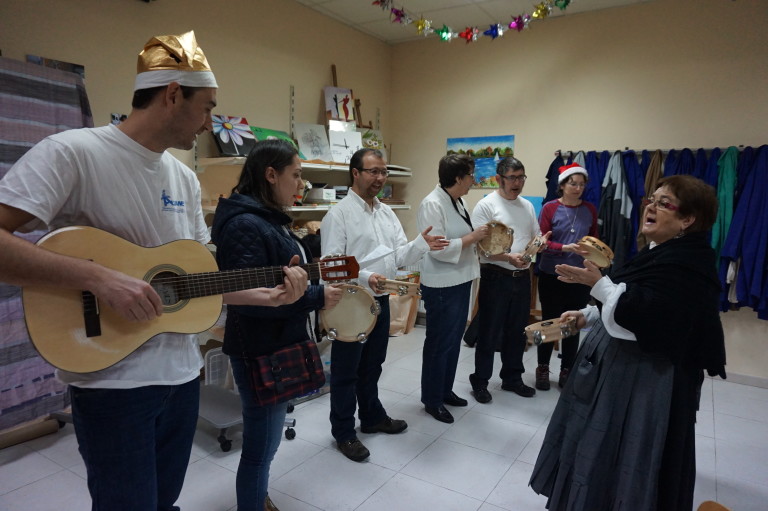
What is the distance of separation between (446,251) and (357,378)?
91 centimetres

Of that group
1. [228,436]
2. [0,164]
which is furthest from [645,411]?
[0,164]

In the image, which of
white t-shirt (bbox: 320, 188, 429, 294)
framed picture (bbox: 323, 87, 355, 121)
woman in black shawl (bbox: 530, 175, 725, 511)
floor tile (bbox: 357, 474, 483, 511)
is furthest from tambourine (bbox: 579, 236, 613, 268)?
framed picture (bbox: 323, 87, 355, 121)

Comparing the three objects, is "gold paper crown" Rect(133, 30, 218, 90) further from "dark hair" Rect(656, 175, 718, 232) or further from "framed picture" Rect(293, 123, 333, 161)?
"framed picture" Rect(293, 123, 333, 161)

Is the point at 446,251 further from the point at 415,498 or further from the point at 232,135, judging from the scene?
the point at 232,135

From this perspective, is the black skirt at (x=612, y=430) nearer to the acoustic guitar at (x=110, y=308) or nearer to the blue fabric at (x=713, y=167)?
the acoustic guitar at (x=110, y=308)

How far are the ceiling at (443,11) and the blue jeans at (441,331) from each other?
2.89 metres

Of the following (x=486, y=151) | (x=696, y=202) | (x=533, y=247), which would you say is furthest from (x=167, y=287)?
→ (x=486, y=151)

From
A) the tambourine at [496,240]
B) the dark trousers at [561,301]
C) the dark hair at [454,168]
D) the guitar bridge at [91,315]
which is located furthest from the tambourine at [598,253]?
the guitar bridge at [91,315]

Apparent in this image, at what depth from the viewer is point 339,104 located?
471 centimetres

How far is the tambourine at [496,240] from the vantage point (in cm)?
292

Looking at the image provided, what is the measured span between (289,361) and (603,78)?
4.16m

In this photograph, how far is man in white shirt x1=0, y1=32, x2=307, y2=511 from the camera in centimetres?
99

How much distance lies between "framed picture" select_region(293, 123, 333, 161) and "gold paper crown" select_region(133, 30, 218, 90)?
302cm

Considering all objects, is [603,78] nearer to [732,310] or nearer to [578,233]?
[578,233]
